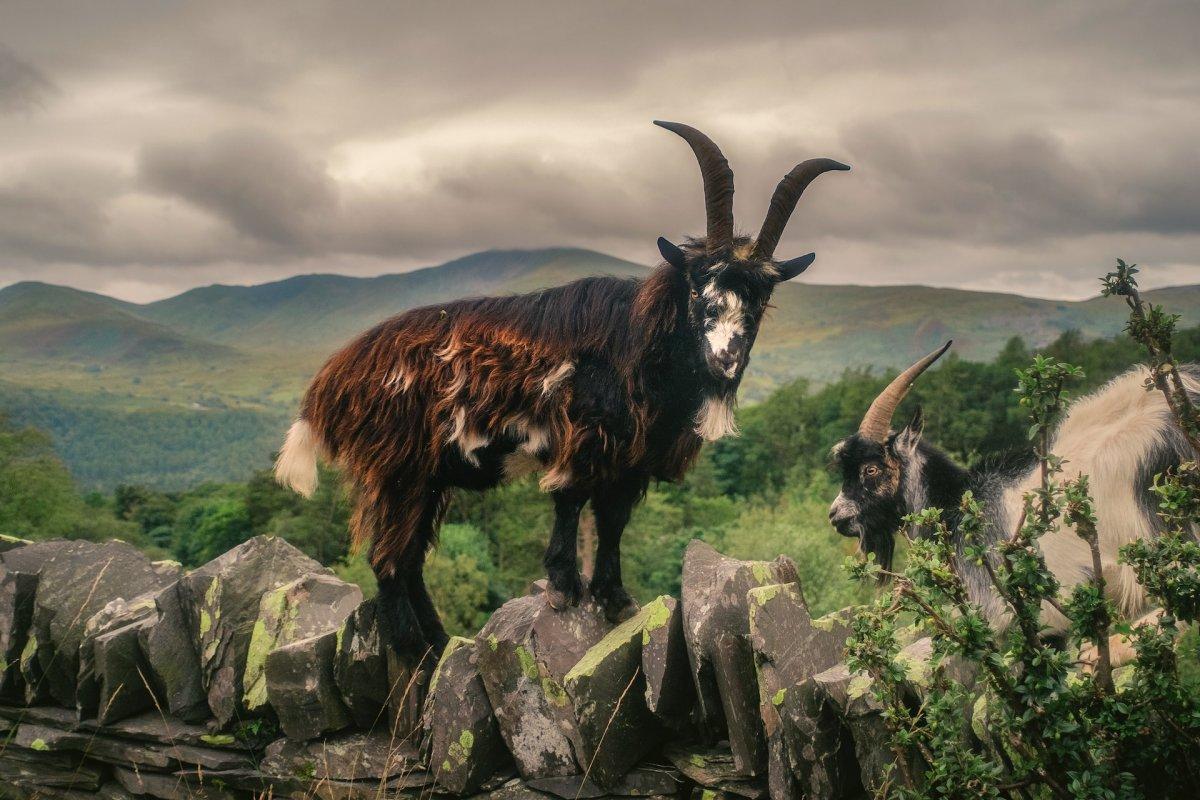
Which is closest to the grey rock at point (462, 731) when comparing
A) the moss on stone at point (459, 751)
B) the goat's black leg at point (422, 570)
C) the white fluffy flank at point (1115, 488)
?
the moss on stone at point (459, 751)

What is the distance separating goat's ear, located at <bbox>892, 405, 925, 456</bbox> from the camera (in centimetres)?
593

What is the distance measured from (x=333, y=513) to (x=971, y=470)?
36091 millimetres

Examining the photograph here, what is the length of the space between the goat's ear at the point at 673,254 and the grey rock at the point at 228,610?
3481 millimetres

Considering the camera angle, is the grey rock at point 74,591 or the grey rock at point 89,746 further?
the grey rock at point 74,591

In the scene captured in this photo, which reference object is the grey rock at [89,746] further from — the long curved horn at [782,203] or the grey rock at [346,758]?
the long curved horn at [782,203]

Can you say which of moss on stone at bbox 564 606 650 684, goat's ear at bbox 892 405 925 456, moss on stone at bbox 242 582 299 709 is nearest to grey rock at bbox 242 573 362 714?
moss on stone at bbox 242 582 299 709

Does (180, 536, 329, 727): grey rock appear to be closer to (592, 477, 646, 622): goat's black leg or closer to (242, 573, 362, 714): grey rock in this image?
(242, 573, 362, 714): grey rock

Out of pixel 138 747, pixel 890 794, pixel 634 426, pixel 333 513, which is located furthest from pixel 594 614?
pixel 333 513

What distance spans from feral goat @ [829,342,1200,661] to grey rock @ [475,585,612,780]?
6.82ft

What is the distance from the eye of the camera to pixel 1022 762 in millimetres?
3227

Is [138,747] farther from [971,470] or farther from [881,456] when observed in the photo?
[971,470]

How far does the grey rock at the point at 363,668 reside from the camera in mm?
5453

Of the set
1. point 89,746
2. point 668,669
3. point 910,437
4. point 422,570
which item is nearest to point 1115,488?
point 910,437

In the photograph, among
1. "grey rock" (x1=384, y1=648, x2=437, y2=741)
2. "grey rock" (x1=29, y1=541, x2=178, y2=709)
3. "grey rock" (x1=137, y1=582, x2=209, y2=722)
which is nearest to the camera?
"grey rock" (x1=384, y1=648, x2=437, y2=741)
